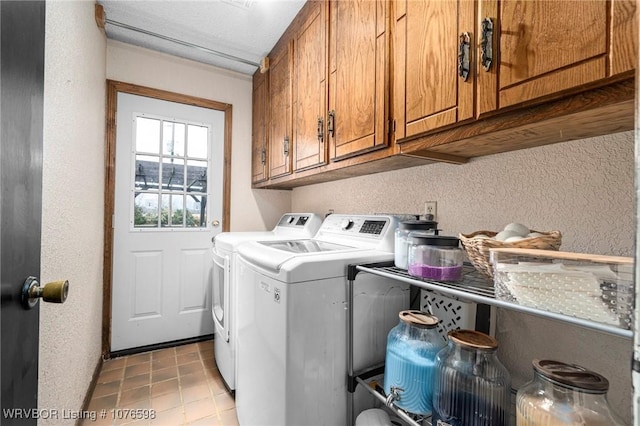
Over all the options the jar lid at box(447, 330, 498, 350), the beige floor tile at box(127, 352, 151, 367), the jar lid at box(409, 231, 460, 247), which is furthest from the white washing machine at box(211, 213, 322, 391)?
the jar lid at box(447, 330, 498, 350)

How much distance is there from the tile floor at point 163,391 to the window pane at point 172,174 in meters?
1.43

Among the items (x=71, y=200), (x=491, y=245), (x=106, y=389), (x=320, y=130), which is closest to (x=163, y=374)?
(x=106, y=389)

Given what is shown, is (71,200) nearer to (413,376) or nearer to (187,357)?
(187,357)

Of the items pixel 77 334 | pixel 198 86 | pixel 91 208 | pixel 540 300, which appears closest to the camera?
pixel 540 300

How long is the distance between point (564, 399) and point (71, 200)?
198cm

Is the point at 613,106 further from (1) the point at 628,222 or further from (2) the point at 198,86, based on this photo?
(2) the point at 198,86

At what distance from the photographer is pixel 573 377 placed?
26.1 inches

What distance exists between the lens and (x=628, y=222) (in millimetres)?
821

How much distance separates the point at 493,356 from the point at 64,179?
5.98ft

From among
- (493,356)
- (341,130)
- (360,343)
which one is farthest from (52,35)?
(493,356)

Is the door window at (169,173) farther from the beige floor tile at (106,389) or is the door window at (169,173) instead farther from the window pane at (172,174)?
the beige floor tile at (106,389)

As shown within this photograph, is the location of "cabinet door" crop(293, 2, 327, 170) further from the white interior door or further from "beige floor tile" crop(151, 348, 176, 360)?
"beige floor tile" crop(151, 348, 176, 360)

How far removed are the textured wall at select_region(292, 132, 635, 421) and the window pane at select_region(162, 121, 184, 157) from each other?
218 cm

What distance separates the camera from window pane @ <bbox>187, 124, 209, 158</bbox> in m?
2.63
